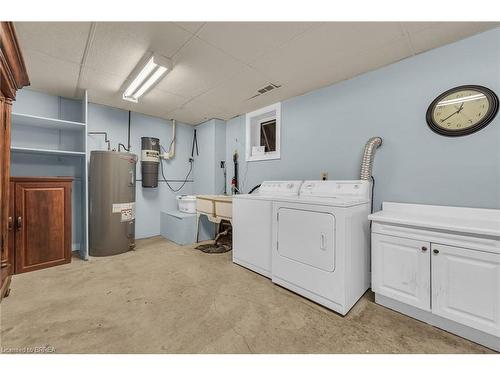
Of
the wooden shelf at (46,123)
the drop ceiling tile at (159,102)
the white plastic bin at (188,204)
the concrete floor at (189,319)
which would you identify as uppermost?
the drop ceiling tile at (159,102)

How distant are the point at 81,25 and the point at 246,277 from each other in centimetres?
279

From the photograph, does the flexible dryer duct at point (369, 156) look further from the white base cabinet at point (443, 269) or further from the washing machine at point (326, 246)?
the white base cabinet at point (443, 269)

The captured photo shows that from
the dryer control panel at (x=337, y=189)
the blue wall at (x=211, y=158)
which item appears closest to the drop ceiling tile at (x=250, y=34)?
Result: the dryer control panel at (x=337, y=189)

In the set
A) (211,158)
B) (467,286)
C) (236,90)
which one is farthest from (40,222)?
(467,286)

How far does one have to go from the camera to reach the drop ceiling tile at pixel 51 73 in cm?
209

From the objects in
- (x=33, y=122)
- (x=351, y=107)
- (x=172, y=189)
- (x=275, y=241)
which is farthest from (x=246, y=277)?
(x=33, y=122)

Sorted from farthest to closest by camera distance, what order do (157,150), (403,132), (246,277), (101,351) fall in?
(157,150) → (246,277) → (403,132) → (101,351)

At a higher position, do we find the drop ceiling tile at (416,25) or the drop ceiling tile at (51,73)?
the drop ceiling tile at (51,73)

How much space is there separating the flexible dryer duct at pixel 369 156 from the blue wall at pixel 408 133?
10 cm

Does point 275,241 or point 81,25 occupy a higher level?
point 81,25

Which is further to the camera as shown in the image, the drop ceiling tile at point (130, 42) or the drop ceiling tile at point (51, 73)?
the drop ceiling tile at point (51, 73)

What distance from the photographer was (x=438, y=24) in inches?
64.1

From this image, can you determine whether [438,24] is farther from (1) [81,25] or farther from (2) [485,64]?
(1) [81,25]

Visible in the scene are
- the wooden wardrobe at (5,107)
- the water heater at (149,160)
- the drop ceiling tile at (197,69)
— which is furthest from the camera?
the water heater at (149,160)
